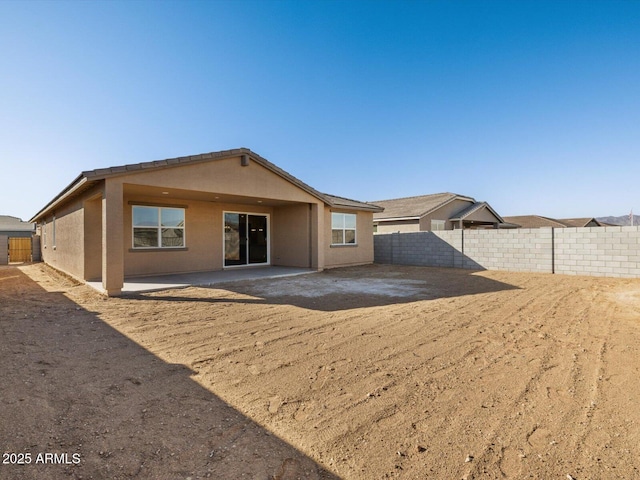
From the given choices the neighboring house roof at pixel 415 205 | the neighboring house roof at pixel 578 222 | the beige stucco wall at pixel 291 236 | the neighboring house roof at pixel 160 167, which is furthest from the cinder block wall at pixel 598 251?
the neighboring house roof at pixel 578 222

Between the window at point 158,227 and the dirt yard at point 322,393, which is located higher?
the window at point 158,227

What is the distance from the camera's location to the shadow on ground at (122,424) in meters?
2.07

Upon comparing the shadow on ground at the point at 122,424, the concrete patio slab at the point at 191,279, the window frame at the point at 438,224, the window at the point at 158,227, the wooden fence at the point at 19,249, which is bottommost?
the shadow on ground at the point at 122,424

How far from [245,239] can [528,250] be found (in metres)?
12.3

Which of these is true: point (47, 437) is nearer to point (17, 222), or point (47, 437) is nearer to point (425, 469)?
point (425, 469)

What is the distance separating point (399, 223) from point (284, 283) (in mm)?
14011

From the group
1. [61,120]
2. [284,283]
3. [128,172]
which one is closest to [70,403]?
[128,172]

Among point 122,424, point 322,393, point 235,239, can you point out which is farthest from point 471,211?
point 122,424

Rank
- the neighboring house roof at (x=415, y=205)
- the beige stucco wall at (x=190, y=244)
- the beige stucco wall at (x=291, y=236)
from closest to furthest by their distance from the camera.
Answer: the beige stucco wall at (x=190, y=244) → the beige stucco wall at (x=291, y=236) → the neighboring house roof at (x=415, y=205)

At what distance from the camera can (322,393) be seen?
10.2ft

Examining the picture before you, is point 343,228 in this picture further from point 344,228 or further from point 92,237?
point 92,237

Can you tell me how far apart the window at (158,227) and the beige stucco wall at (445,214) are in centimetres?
1524

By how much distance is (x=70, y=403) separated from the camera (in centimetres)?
290

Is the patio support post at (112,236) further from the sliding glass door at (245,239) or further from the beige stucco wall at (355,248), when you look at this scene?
the beige stucco wall at (355,248)
